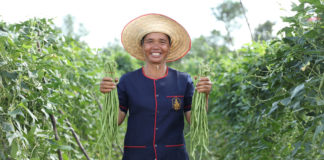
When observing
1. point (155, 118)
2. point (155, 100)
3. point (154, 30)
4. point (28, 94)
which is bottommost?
point (155, 118)

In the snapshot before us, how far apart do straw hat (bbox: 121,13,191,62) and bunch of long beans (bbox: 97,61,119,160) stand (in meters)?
0.43

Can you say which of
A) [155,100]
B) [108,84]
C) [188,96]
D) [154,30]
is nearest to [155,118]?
[155,100]

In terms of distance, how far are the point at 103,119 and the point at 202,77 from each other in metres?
0.57

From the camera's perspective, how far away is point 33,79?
5.75 feet

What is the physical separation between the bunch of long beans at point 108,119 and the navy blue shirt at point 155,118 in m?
0.24

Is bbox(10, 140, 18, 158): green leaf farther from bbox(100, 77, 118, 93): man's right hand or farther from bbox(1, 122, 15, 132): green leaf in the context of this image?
bbox(100, 77, 118, 93): man's right hand

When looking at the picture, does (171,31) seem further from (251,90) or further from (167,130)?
(251,90)

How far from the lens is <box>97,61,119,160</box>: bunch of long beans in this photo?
6.22ft

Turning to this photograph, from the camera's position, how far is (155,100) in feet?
7.11

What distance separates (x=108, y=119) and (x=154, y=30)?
0.62 m

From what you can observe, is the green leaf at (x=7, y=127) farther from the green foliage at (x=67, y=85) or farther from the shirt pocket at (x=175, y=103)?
the shirt pocket at (x=175, y=103)

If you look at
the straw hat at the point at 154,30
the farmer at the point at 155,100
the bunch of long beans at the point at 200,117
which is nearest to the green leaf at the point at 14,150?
the farmer at the point at 155,100

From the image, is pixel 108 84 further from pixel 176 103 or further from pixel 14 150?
pixel 14 150

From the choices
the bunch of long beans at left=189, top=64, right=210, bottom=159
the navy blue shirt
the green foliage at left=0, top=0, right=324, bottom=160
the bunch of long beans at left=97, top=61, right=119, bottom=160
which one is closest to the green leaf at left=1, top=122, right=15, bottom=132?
the green foliage at left=0, top=0, right=324, bottom=160
